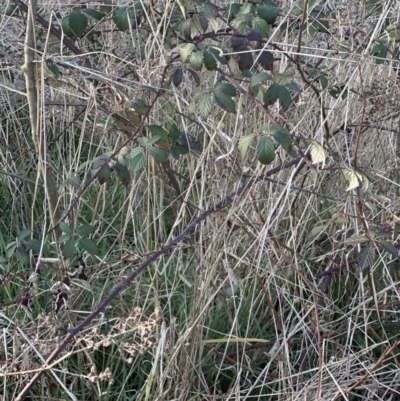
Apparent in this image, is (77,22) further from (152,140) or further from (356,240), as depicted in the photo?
(356,240)

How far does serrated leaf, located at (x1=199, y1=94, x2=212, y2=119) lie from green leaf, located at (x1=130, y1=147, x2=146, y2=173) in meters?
0.15

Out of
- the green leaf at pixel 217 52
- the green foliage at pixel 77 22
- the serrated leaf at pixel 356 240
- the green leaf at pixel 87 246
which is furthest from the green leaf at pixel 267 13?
the green leaf at pixel 87 246

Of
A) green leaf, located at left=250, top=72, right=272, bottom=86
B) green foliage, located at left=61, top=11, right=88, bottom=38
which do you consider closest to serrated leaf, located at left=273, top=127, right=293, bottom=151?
green leaf, located at left=250, top=72, right=272, bottom=86

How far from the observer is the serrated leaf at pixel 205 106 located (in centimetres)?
149

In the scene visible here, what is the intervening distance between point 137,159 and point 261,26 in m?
0.45

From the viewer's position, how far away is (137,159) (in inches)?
57.3

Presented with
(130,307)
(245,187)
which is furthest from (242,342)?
(245,187)

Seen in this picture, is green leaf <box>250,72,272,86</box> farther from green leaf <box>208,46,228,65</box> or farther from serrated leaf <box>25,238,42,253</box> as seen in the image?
serrated leaf <box>25,238,42,253</box>

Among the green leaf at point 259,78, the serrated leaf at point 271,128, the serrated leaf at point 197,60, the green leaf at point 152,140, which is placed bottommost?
the green leaf at point 152,140

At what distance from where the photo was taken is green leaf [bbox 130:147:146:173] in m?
1.44

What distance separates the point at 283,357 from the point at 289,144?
537 millimetres

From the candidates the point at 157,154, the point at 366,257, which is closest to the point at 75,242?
the point at 157,154

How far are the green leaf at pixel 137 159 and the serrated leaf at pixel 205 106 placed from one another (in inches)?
6.0

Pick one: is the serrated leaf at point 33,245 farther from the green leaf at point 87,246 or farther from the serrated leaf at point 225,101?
the serrated leaf at point 225,101
